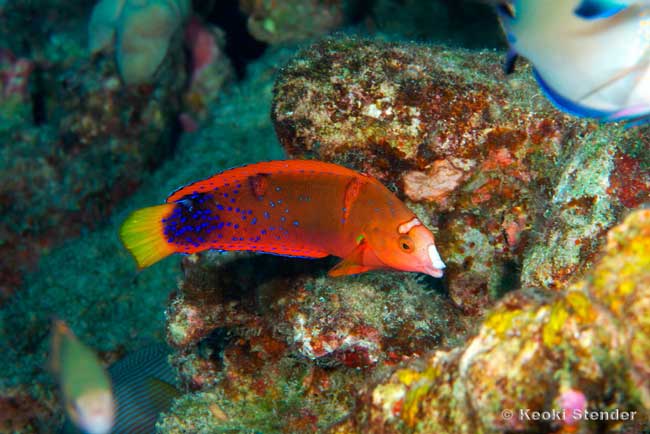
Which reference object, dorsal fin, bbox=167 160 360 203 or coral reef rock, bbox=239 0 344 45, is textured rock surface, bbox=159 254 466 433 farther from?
coral reef rock, bbox=239 0 344 45

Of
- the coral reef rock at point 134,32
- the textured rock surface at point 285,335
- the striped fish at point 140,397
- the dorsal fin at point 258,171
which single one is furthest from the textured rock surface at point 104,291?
the dorsal fin at point 258,171

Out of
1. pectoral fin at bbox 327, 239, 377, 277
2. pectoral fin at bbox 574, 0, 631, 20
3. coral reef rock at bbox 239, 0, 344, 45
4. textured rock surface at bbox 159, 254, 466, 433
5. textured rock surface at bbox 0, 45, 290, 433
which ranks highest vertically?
pectoral fin at bbox 574, 0, 631, 20

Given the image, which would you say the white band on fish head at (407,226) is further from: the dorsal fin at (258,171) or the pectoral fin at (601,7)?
the pectoral fin at (601,7)

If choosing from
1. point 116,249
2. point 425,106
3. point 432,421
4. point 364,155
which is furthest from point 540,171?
point 116,249

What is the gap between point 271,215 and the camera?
294 cm

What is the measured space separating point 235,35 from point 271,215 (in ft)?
25.2

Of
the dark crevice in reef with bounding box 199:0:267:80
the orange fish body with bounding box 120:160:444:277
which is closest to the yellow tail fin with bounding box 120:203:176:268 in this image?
the orange fish body with bounding box 120:160:444:277

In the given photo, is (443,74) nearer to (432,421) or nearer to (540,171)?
(540,171)

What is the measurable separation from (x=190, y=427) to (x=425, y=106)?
315 centimetres

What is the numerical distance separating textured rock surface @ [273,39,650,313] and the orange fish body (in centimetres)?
85

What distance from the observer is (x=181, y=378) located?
4.25 meters

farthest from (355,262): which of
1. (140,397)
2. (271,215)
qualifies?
(140,397)

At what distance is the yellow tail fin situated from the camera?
2984mm

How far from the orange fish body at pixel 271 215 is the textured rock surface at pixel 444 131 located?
854mm
